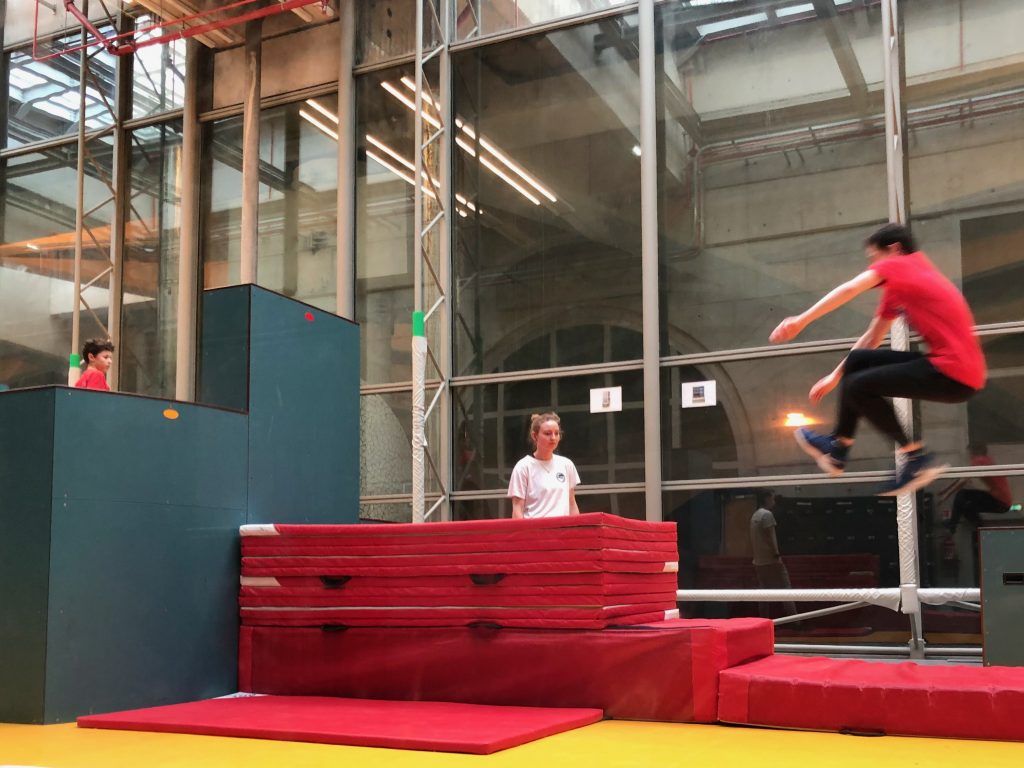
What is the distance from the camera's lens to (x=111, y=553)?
5809 mm

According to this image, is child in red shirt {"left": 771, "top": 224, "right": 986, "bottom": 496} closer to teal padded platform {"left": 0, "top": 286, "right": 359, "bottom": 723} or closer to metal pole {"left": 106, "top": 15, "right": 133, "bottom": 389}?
teal padded platform {"left": 0, "top": 286, "right": 359, "bottom": 723}

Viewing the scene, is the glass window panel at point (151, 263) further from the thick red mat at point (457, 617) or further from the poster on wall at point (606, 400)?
the thick red mat at point (457, 617)

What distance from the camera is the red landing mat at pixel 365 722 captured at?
4.62m

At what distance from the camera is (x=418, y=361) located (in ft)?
32.7

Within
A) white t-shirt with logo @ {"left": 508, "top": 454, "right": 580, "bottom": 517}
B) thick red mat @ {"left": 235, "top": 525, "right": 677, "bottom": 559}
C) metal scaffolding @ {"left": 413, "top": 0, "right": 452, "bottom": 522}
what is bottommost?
thick red mat @ {"left": 235, "top": 525, "right": 677, "bottom": 559}

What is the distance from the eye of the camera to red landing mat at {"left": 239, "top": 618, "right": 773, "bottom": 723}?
533 centimetres

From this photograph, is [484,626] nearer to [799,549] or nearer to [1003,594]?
[1003,594]

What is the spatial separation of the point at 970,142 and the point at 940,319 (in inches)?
217

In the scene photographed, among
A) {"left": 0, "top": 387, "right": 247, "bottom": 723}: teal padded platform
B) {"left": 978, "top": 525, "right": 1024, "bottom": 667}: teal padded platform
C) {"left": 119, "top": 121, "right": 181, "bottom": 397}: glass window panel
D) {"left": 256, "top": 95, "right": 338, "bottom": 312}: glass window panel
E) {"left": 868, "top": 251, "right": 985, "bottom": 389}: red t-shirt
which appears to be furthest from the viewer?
{"left": 119, "top": 121, "right": 181, "bottom": 397}: glass window panel

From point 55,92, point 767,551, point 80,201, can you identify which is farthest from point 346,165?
point 767,551

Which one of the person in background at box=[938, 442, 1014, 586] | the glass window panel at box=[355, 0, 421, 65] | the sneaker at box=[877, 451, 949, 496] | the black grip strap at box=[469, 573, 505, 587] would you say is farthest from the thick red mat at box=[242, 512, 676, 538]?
the glass window panel at box=[355, 0, 421, 65]

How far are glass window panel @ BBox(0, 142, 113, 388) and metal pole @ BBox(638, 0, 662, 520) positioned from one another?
266 inches

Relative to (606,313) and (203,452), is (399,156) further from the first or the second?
(203,452)

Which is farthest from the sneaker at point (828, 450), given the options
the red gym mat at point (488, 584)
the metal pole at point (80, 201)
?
the metal pole at point (80, 201)
